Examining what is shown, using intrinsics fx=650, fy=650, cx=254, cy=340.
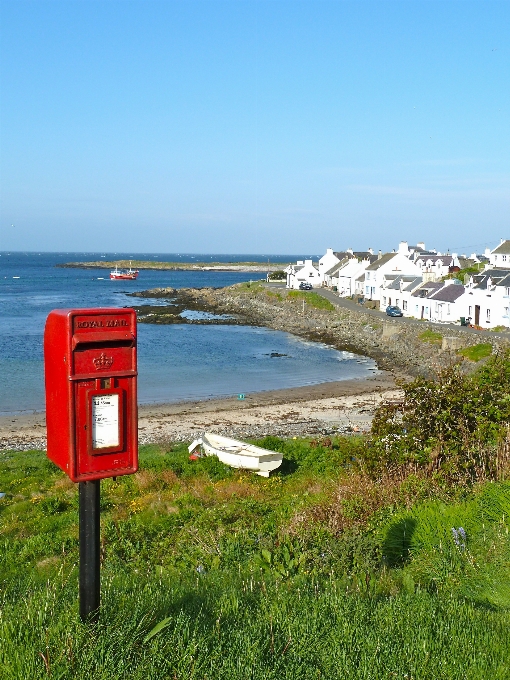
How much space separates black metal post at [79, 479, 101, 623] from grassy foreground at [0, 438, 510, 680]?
13 cm

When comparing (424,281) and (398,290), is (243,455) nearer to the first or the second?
(424,281)

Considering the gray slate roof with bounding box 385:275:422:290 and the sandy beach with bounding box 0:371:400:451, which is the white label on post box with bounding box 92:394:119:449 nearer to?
the sandy beach with bounding box 0:371:400:451

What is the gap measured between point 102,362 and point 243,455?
10227mm

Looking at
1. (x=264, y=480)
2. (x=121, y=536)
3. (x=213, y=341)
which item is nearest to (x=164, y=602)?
(x=121, y=536)

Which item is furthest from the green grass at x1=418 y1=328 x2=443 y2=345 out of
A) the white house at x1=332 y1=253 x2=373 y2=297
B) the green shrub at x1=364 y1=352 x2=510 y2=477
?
the green shrub at x1=364 y1=352 x2=510 y2=477

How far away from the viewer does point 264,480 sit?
13.0 metres

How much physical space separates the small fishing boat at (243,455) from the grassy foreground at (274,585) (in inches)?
73.4

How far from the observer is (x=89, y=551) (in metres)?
3.87

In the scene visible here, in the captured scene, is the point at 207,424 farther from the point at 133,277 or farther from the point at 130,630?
the point at 133,277

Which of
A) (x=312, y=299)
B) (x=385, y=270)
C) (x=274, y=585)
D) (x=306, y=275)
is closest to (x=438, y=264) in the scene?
(x=385, y=270)

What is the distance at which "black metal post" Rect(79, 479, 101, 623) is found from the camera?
151 inches

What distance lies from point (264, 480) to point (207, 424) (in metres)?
11.8

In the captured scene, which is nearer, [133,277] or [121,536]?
[121,536]

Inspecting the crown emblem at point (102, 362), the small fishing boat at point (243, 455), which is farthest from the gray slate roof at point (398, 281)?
the crown emblem at point (102, 362)
